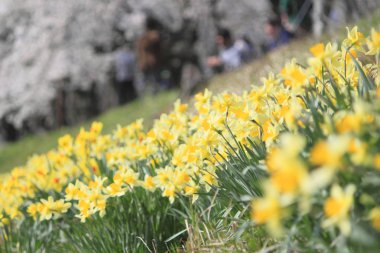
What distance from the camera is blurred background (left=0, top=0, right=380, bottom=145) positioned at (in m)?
12.8

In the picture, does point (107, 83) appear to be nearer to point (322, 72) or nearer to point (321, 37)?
point (321, 37)

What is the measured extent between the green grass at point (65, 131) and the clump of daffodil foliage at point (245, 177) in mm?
7216

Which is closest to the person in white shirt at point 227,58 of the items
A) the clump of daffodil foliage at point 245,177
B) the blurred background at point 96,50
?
the blurred background at point 96,50

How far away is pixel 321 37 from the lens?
6.63 m

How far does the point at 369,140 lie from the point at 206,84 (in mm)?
7136

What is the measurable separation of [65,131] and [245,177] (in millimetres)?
11190

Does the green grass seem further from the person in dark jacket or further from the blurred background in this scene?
the person in dark jacket

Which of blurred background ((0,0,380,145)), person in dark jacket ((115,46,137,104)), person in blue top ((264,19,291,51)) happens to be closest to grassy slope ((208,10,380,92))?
person in blue top ((264,19,291,51))

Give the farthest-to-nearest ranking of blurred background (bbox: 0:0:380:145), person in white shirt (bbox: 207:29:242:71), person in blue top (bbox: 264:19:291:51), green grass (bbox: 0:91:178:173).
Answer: blurred background (bbox: 0:0:380:145) → green grass (bbox: 0:91:178:173) → person in white shirt (bbox: 207:29:242:71) → person in blue top (bbox: 264:19:291:51)

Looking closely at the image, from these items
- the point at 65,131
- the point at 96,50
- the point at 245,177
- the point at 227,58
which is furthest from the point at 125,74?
the point at 245,177

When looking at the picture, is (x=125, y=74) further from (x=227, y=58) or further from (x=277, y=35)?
(x=277, y=35)

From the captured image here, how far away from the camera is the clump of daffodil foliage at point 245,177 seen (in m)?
1.23

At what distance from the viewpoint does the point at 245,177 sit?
2035 mm

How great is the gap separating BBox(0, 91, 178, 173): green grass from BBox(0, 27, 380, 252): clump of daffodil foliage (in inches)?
284
